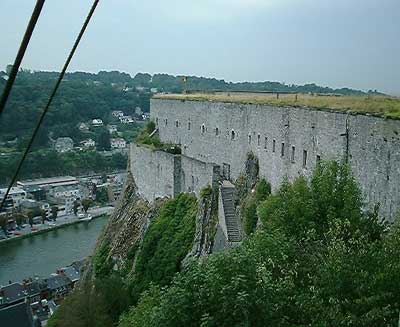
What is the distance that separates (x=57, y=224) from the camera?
63656mm

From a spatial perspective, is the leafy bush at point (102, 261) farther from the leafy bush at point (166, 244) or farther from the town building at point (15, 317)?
the town building at point (15, 317)

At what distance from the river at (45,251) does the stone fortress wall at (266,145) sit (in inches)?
826

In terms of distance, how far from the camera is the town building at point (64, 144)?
8294 cm

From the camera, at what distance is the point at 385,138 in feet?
32.0

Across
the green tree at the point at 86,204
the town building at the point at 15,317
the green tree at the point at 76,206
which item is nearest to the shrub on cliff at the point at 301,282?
the town building at the point at 15,317

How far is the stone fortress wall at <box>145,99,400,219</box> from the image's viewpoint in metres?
9.95

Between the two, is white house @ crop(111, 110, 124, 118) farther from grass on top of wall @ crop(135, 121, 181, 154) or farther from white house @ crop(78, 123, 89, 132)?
grass on top of wall @ crop(135, 121, 181, 154)

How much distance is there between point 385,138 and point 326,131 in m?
2.82

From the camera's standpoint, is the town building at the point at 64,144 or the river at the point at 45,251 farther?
the town building at the point at 64,144

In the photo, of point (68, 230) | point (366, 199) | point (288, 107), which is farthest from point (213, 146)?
point (68, 230)

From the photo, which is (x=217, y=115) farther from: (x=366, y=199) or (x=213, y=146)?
(x=366, y=199)

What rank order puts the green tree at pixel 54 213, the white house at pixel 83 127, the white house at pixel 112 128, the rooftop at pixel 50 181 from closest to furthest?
the green tree at pixel 54 213 < the rooftop at pixel 50 181 < the white house at pixel 83 127 < the white house at pixel 112 128

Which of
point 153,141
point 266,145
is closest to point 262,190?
point 266,145

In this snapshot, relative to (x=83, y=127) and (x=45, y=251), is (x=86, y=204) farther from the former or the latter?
(x=83, y=127)
